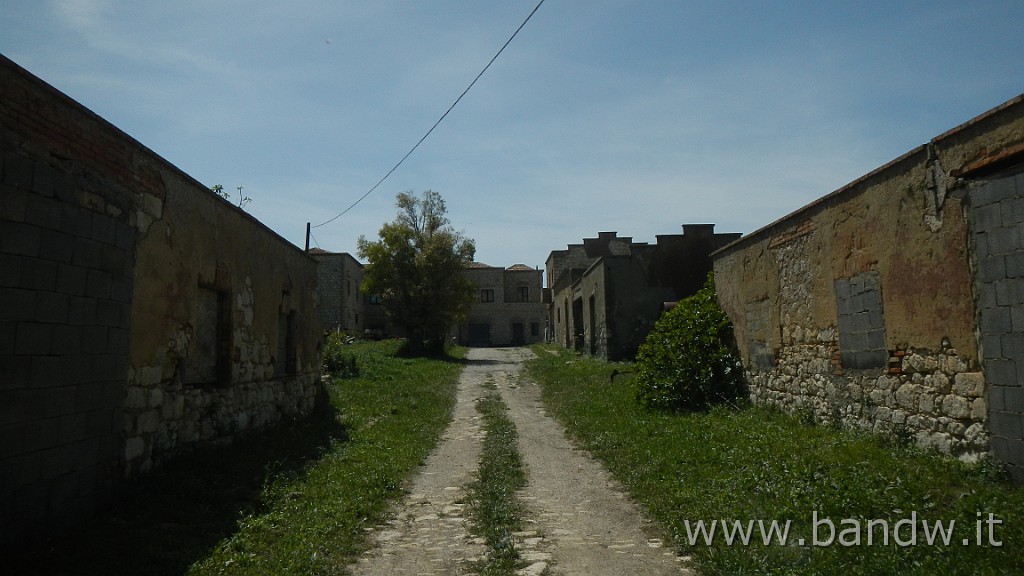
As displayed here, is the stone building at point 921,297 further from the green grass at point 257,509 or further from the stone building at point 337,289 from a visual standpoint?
the stone building at point 337,289

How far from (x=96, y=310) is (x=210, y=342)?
8.62 ft

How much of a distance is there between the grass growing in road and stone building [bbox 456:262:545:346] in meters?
39.9

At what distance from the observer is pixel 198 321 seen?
25.5ft

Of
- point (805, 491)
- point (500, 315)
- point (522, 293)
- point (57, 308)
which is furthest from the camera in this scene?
point (522, 293)

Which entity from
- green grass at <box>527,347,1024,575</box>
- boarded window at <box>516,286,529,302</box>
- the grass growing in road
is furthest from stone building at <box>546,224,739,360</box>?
boarded window at <box>516,286,529,302</box>

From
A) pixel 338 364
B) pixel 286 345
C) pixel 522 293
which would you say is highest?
pixel 522 293

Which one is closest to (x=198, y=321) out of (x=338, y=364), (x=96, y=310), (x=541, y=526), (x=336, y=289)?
(x=96, y=310)

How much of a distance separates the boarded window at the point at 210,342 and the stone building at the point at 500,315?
42323mm

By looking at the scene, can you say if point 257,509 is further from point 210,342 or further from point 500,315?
point 500,315

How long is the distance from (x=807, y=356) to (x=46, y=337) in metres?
8.59

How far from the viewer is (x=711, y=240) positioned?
20281mm

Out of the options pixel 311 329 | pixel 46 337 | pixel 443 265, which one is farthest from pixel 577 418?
pixel 443 265

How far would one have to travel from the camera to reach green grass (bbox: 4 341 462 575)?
4.65 meters

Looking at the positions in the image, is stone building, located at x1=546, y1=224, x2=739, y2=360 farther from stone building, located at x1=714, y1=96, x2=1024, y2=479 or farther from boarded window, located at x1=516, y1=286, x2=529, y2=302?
boarded window, located at x1=516, y1=286, x2=529, y2=302
